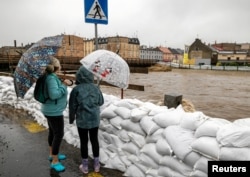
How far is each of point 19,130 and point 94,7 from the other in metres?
2.70

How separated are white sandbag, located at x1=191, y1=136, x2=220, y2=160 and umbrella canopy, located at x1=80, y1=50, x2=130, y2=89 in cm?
122

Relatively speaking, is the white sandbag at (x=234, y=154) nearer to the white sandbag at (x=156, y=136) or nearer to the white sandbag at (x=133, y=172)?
the white sandbag at (x=156, y=136)

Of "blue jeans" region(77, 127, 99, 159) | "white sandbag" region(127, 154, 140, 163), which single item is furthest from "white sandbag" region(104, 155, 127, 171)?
"blue jeans" region(77, 127, 99, 159)

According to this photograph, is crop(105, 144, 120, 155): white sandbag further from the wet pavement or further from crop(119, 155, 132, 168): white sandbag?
the wet pavement

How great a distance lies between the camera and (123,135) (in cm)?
329

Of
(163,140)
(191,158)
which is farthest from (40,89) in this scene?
(191,158)

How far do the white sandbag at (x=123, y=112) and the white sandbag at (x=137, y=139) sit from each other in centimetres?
26

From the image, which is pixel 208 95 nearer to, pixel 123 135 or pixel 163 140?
pixel 123 135

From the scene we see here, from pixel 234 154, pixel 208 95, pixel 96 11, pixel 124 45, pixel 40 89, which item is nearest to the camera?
pixel 234 154

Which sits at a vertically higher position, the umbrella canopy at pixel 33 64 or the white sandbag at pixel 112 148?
the umbrella canopy at pixel 33 64

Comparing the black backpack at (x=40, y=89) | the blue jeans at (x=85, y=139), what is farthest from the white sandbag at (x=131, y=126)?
the black backpack at (x=40, y=89)

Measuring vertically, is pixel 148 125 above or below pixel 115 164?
above

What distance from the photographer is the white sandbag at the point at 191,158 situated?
2.37 meters

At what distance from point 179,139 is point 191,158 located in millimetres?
219
